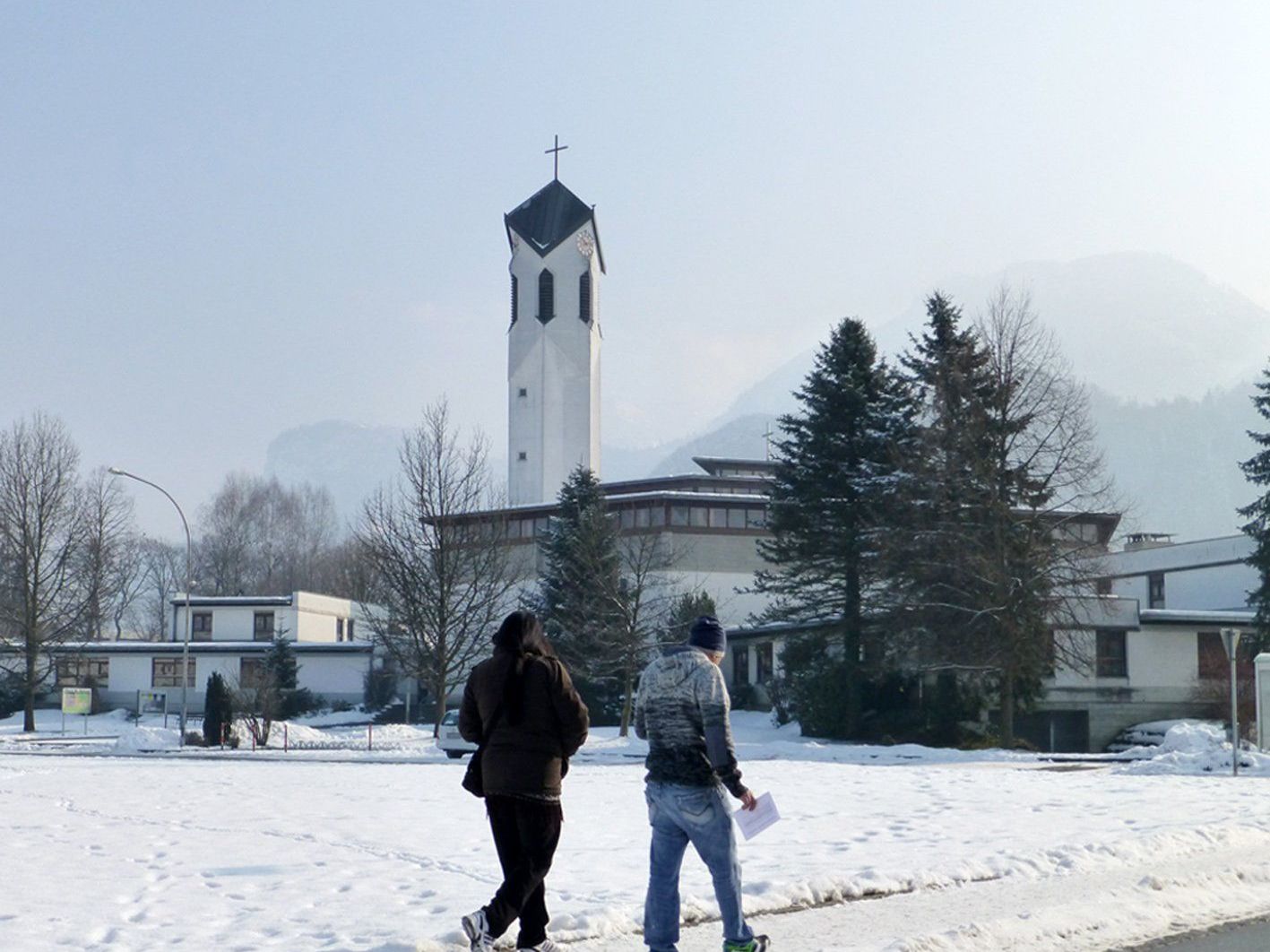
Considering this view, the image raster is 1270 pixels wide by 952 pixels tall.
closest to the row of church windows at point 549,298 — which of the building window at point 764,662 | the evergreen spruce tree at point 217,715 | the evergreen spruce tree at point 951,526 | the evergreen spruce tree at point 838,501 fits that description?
the building window at point 764,662

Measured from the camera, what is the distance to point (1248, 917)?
9.81 metres

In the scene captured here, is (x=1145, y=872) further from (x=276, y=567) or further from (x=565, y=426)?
(x=276, y=567)

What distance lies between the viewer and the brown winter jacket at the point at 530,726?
7.70m

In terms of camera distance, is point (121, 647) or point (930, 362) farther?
point (121, 647)

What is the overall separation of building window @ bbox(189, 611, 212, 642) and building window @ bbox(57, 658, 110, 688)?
4569 millimetres

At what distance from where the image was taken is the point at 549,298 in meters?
91.4

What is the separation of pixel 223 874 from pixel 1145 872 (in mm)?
7055

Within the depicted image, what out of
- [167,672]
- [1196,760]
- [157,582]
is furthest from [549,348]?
[1196,760]

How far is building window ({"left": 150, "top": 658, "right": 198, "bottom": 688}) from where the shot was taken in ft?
236

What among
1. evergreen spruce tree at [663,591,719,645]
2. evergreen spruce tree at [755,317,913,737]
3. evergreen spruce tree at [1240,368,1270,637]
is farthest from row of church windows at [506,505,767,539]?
evergreen spruce tree at [1240,368,1270,637]

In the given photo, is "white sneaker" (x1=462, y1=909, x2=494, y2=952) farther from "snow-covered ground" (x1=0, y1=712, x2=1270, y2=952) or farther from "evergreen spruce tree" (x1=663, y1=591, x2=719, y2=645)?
"evergreen spruce tree" (x1=663, y1=591, x2=719, y2=645)

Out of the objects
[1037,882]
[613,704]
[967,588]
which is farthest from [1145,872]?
[613,704]

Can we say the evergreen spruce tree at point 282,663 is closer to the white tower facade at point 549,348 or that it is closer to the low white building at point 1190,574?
the white tower facade at point 549,348

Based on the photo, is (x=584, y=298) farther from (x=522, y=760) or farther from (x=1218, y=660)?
(x=522, y=760)
